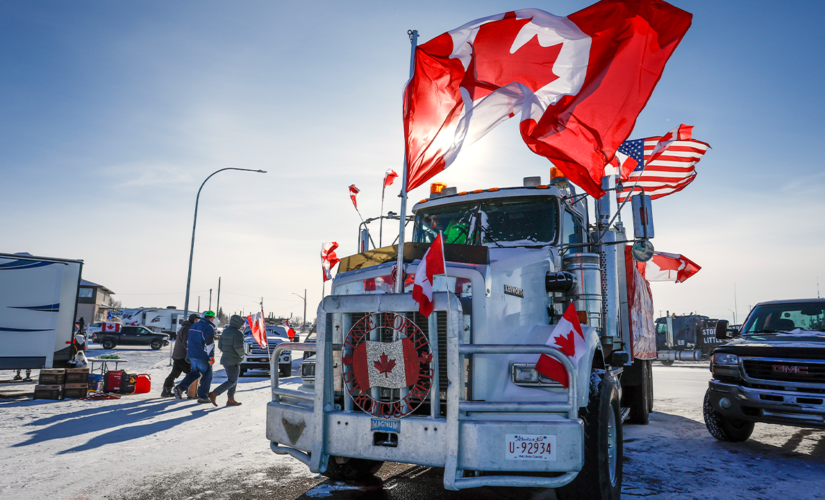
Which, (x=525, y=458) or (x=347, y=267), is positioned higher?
(x=347, y=267)

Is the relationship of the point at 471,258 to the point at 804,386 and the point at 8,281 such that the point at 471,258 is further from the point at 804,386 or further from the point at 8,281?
the point at 8,281

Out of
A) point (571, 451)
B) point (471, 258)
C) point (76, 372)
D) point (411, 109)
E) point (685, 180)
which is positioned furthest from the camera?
point (76, 372)

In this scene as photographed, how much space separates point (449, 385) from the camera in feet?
11.1

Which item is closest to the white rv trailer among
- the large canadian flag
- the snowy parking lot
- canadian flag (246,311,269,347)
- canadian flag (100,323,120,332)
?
canadian flag (100,323,120,332)

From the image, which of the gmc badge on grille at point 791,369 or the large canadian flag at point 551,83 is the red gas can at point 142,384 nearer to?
the large canadian flag at point 551,83

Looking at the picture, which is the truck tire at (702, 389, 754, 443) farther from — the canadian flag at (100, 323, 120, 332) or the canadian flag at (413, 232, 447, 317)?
the canadian flag at (100, 323, 120, 332)

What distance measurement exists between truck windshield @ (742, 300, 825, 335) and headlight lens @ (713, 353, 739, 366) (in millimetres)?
1032

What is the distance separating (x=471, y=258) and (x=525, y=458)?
1.45 meters

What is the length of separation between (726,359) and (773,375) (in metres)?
0.53

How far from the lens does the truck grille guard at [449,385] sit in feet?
10.7

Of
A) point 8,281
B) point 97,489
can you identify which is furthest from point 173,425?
point 8,281

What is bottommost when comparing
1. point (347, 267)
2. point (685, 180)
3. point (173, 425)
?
point (173, 425)

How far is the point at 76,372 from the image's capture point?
1047 centimetres

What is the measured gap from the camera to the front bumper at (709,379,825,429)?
19.2ft
